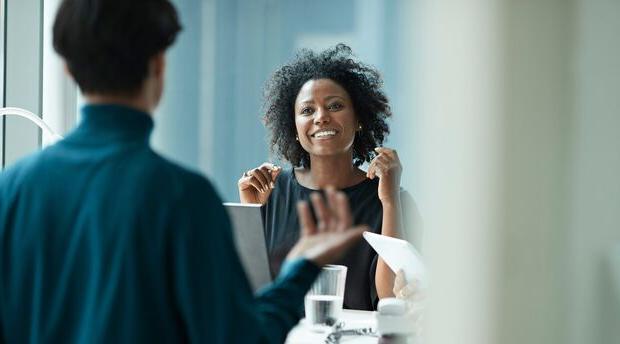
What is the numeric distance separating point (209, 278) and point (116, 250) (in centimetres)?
10

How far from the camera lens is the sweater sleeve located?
79cm

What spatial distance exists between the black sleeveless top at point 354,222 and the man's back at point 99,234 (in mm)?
1139

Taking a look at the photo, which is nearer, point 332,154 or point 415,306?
point 415,306

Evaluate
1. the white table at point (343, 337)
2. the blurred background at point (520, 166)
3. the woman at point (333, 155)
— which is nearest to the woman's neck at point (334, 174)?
the woman at point (333, 155)

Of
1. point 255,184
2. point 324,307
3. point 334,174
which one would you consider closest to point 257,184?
point 255,184

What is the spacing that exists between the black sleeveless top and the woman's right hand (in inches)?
2.3

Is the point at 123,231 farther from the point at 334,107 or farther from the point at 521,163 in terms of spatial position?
the point at 334,107

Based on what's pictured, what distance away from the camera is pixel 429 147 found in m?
0.54

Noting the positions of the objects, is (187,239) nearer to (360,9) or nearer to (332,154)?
(332,154)

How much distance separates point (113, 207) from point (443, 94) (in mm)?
408

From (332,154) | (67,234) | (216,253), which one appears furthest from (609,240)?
(332,154)

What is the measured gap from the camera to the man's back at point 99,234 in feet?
2.61

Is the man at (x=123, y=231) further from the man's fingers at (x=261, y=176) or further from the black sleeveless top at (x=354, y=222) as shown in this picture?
the man's fingers at (x=261, y=176)

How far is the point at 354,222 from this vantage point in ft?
7.14
